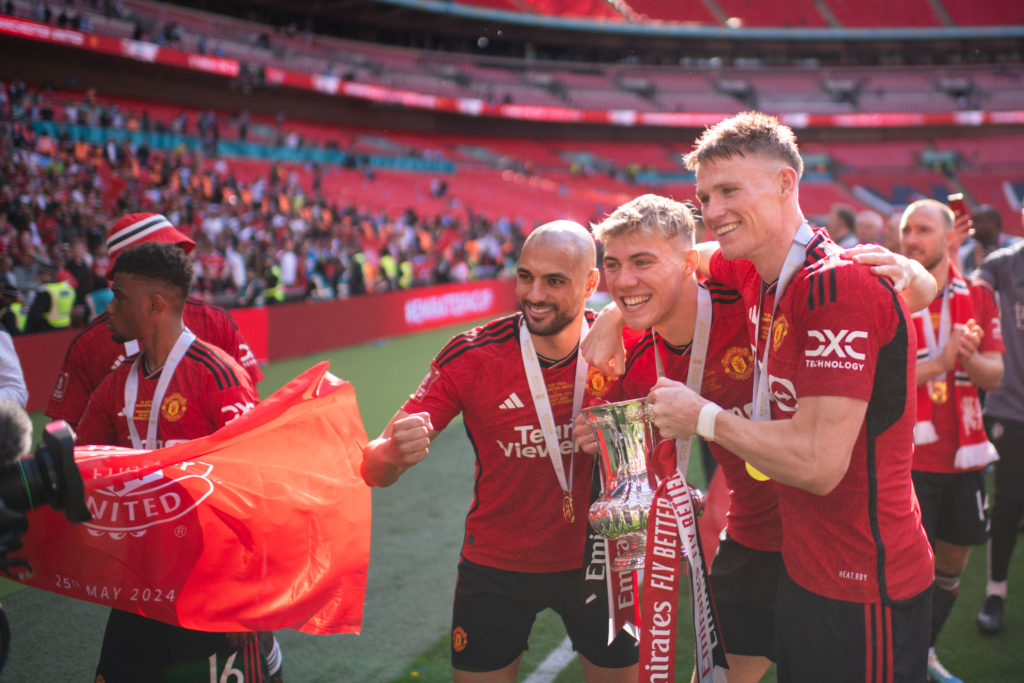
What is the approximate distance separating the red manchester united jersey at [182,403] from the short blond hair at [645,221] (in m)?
1.56

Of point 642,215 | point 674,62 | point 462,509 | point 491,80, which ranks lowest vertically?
point 462,509

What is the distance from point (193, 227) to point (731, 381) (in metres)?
16.6

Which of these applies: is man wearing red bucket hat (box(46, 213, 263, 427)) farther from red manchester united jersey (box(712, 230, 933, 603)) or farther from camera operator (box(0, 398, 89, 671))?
red manchester united jersey (box(712, 230, 933, 603))

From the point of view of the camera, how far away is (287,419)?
2.86 meters

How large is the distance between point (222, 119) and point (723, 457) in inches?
1115

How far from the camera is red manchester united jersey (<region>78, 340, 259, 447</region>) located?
9.91ft

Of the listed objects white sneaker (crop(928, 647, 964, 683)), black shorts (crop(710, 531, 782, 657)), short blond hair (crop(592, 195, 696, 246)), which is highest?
short blond hair (crop(592, 195, 696, 246))

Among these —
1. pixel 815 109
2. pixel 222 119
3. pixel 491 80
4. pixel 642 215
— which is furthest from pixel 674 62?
pixel 642 215

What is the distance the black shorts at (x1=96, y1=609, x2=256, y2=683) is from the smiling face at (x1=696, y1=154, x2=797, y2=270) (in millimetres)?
2237

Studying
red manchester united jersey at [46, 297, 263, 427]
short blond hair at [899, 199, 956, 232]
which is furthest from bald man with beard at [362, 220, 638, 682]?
short blond hair at [899, 199, 956, 232]

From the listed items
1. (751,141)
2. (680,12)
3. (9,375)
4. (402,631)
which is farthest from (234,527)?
(680,12)

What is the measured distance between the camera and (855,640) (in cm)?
212

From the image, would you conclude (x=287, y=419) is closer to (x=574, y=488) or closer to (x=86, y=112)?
(x=574, y=488)

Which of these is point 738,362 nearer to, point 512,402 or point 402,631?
point 512,402
